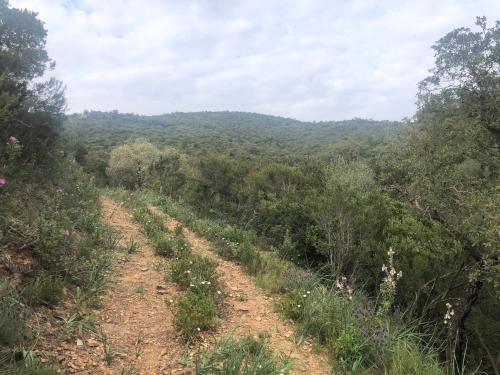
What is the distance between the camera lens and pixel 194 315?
12.4 ft

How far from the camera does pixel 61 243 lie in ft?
13.6

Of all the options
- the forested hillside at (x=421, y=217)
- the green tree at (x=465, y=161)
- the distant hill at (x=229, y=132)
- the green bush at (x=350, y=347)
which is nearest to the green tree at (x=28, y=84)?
the forested hillside at (x=421, y=217)

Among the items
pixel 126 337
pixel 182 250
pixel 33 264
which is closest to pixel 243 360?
pixel 126 337

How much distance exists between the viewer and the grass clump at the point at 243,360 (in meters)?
3.02

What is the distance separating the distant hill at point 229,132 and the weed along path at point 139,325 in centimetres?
2544

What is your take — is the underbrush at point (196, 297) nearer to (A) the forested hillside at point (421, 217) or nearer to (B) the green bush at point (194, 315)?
(B) the green bush at point (194, 315)

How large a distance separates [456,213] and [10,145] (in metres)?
6.30

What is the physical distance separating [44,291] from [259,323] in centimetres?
240

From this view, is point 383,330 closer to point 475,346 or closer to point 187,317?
point 187,317

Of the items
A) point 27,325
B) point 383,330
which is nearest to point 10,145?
point 27,325

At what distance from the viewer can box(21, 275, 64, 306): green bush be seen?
338cm

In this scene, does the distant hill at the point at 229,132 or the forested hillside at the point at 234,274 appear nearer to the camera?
the forested hillside at the point at 234,274

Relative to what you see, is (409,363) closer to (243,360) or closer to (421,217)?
(243,360)

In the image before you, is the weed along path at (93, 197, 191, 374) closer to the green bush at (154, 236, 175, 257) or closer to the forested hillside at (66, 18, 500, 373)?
the green bush at (154, 236, 175, 257)
